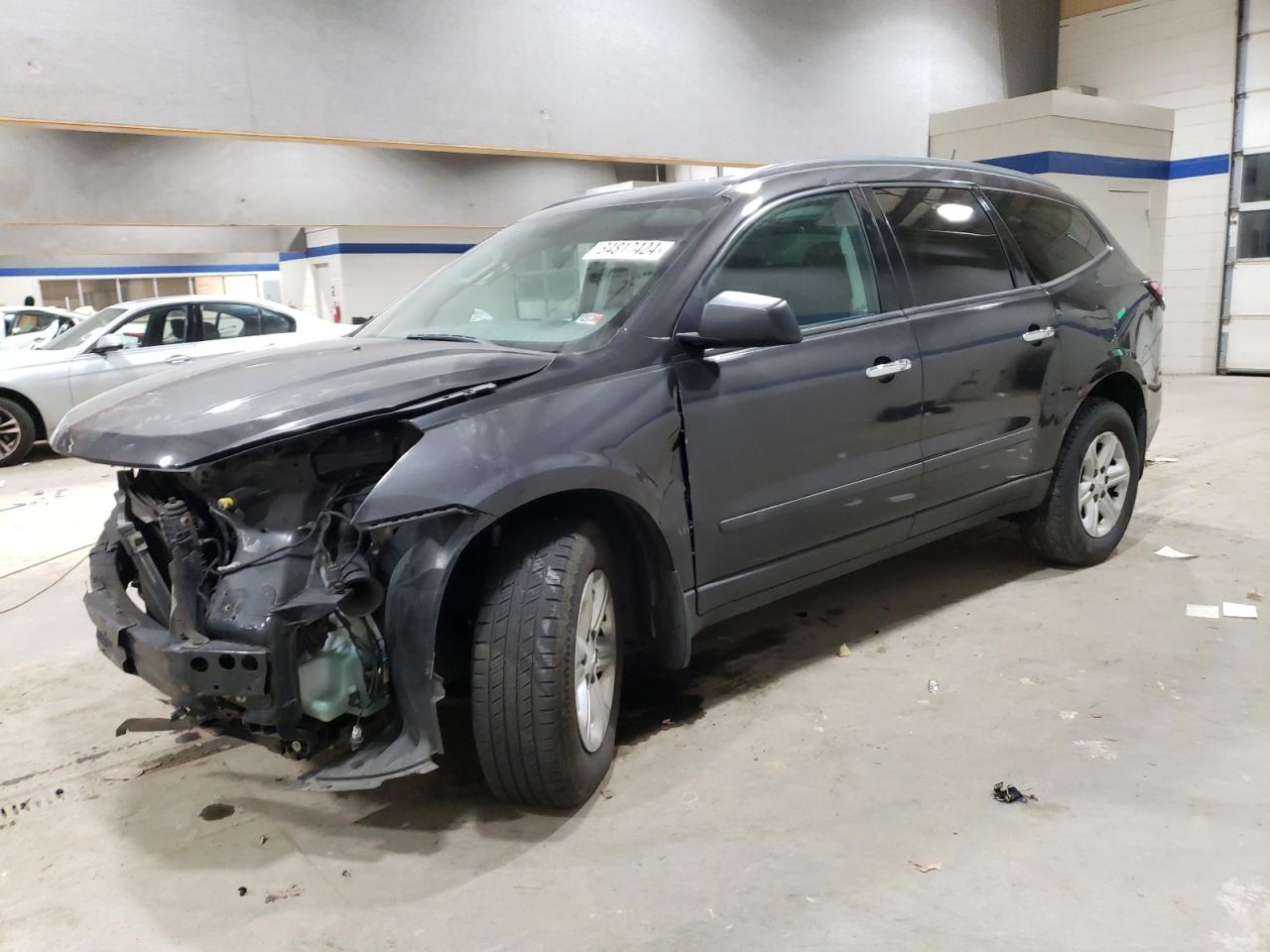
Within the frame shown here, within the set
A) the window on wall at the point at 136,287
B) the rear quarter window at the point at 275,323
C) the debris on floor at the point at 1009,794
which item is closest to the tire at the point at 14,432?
the rear quarter window at the point at 275,323

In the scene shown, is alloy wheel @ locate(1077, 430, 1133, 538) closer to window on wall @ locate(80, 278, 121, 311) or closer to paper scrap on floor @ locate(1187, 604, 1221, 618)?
paper scrap on floor @ locate(1187, 604, 1221, 618)

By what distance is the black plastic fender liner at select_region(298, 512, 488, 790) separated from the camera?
2027 millimetres

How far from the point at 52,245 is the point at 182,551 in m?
18.0

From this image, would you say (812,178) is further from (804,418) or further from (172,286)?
(172,286)

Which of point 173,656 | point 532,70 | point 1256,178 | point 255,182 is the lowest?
point 173,656

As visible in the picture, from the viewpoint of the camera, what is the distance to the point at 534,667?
2146 millimetres

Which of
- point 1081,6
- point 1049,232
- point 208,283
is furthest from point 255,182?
point 1049,232

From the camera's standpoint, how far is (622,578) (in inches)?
101

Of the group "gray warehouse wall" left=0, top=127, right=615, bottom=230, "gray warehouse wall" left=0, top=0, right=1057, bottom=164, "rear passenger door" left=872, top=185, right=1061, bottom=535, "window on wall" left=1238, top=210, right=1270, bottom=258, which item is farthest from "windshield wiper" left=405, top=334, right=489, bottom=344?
"window on wall" left=1238, top=210, right=1270, bottom=258

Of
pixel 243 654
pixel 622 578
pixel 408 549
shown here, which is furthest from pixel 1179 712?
pixel 243 654

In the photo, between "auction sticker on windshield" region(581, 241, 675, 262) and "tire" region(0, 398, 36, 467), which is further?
"tire" region(0, 398, 36, 467)

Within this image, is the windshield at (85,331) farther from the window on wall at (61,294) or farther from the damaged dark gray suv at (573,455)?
the window on wall at (61,294)

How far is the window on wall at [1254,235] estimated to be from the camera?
10656 millimetres

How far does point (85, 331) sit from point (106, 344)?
42 cm
